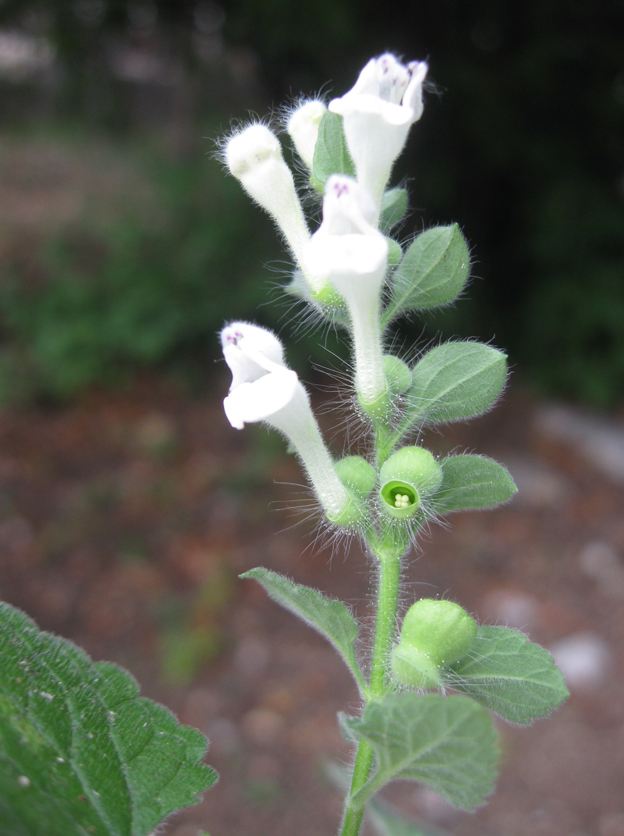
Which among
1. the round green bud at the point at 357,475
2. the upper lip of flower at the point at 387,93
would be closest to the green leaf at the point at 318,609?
the round green bud at the point at 357,475

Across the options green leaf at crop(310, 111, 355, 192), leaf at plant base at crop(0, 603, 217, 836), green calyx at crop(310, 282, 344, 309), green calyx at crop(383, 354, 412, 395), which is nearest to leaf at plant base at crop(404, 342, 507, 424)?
green calyx at crop(383, 354, 412, 395)

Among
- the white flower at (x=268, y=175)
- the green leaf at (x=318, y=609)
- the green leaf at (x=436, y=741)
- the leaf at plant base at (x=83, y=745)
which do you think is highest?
the white flower at (x=268, y=175)

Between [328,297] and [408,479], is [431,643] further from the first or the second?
[328,297]

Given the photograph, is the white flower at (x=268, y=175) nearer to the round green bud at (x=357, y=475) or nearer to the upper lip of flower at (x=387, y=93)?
the upper lip of flower at (x=387, y=93)

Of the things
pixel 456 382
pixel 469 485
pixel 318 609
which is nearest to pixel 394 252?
pixel 456 382

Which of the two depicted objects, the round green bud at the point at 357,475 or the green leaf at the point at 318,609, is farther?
the round green bud at the point at 357,475

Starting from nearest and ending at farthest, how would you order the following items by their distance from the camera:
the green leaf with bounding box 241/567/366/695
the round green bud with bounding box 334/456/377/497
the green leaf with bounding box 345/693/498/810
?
1. the green leaf with bounding box 345/693/498/810
2. the green leaf with bounding box 241/567/366/695
3. the round green bud with bounding box 334/456/377/497

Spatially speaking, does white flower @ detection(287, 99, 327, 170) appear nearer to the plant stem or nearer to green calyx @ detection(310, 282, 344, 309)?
green calyx @ detection(310, 282, 344, 309)

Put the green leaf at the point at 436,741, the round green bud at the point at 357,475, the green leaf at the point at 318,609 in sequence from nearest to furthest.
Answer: the green leaf at the point at 436,741 → the green leaf at the point at 318,609 → the round green bud at the point at 357,475
